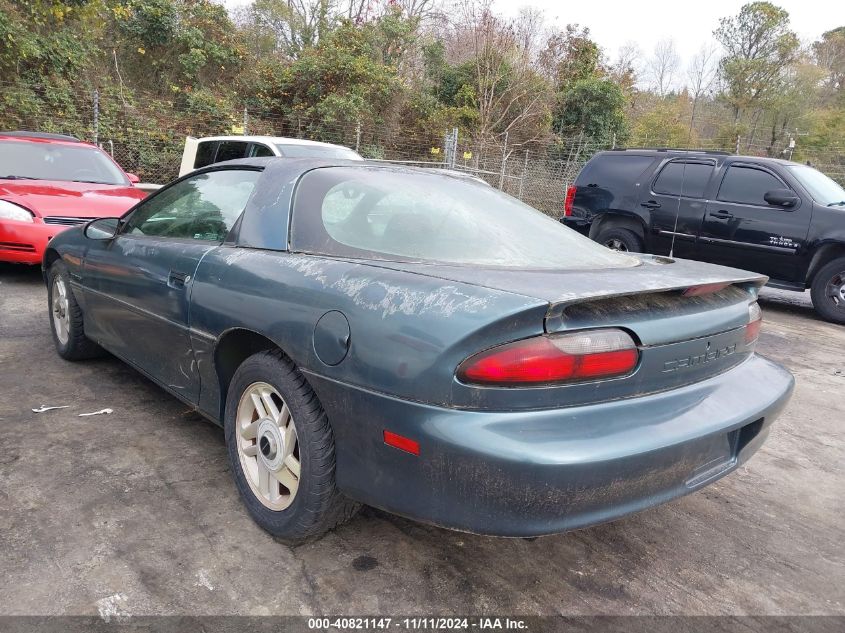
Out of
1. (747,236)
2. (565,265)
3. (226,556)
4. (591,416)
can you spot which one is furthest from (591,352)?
(747,236)

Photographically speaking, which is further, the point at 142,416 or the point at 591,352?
the point at 142,416

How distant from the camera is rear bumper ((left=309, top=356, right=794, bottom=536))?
178cm

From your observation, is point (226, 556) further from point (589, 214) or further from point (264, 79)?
point (264, 79)

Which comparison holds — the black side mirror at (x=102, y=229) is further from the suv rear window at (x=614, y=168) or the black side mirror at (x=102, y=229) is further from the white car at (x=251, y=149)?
the suv rear window at (x=614, y=168)

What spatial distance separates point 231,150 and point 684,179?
19.4 ft

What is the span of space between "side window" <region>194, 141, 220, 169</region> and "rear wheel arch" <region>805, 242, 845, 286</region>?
7.66 metres

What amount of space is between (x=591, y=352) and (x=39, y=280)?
21.7 ft

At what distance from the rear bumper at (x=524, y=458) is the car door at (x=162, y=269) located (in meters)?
1.09

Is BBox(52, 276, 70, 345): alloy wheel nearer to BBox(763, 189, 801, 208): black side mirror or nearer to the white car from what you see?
the white car

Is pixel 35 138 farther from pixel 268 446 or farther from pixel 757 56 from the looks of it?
pixel 757 56

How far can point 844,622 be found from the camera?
84.7 inches

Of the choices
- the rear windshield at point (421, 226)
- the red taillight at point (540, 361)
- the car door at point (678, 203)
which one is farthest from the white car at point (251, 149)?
the red taillight at point (540, 361)

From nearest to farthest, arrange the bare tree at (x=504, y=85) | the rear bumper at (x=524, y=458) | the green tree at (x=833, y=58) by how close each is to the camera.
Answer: the rear bumper at (x=524, y=458), the bare tree at (x=504, y=85), the green tree at (x=833, y=58)

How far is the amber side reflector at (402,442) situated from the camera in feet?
6.12
